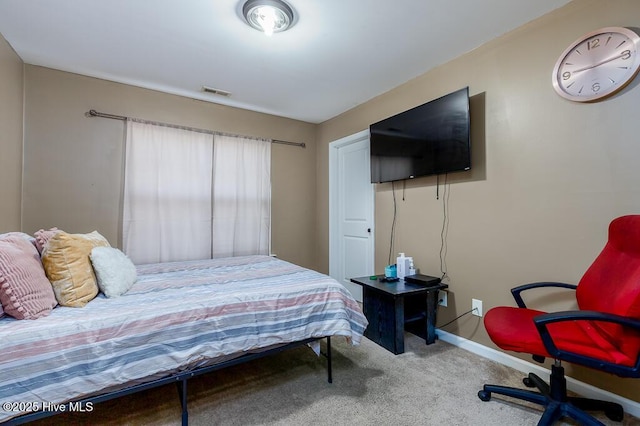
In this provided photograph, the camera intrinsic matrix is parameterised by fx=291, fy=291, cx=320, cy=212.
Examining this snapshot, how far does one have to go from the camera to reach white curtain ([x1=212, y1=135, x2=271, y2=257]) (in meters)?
3.40

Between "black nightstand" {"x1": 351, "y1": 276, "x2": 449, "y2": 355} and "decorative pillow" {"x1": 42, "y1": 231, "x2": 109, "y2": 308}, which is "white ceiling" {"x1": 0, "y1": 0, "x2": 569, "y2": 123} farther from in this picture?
"black nightstand" {"x1": 351, "y1": 276, "x2": 449, "y2": 355}

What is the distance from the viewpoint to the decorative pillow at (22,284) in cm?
127

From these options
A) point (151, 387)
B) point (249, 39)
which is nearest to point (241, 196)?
point (249, 39)

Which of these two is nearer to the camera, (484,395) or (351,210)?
(484,395)

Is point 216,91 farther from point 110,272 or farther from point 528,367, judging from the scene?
point 528,367

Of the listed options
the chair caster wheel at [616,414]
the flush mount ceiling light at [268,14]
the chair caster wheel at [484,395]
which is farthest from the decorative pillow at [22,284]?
the chair caster wheel at [616,414]

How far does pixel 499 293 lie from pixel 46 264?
2913 mm

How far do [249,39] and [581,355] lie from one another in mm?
2764

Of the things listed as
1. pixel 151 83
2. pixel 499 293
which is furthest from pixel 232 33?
pixel 499 293

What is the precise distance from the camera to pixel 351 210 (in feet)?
12.4

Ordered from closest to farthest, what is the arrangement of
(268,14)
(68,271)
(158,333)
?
(158,333) → (68,271) → (268,14)

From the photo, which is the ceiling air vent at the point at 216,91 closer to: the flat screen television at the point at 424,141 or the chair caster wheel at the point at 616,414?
the flat screen television at the point at 424,141

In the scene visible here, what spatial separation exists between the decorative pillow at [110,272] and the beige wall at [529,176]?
2405 millimetres

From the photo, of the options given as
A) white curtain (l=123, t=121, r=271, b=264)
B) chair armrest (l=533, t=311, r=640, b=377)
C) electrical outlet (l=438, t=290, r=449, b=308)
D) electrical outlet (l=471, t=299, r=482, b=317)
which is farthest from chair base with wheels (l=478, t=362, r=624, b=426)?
white curtain (l=123, t=121, r=271, b=264)
